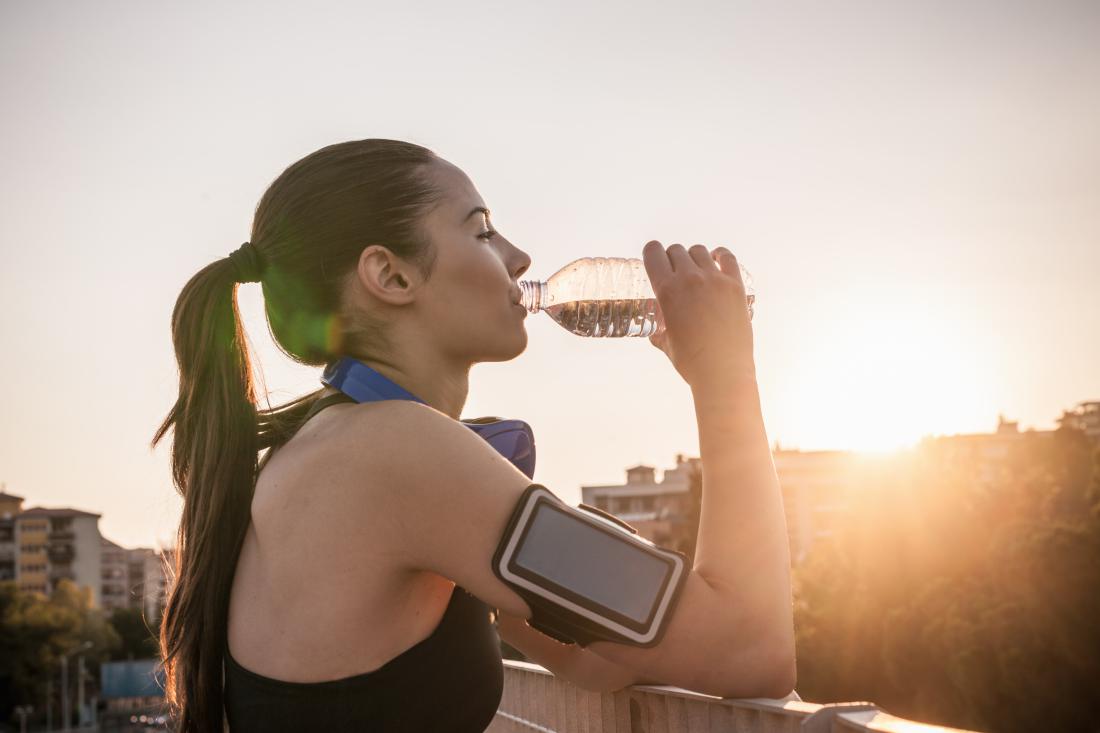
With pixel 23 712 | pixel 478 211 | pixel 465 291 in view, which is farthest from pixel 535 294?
pixel 23 712

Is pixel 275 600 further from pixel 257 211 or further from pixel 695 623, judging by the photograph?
pixel 257 211

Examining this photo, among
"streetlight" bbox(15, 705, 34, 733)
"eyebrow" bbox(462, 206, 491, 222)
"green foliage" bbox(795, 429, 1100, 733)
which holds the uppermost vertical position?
"eyebrow" bbox(462, 206, 491, 222)

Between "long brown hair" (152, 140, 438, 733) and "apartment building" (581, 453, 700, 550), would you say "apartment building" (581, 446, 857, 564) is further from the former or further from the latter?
"long brown hair" (152, 140, 438, 733)

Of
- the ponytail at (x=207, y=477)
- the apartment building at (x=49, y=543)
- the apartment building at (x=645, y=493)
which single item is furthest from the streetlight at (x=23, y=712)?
the ponytail at (x=207, y=477)

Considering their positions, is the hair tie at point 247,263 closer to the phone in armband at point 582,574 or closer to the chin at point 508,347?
the chin at point 508,347

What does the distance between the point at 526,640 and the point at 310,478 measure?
3.26ft

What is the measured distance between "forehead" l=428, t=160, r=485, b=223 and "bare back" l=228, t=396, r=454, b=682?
0.58 meters

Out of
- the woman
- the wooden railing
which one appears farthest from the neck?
the wooden railing

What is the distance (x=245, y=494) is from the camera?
94.6 inches

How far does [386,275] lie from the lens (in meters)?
2.51

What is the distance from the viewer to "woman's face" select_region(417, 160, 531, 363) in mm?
2529

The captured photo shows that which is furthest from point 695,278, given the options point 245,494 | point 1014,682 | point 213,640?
point 1014,682

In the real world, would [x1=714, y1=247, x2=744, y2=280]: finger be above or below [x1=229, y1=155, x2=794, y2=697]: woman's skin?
above

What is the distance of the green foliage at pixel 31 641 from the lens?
252 feet
